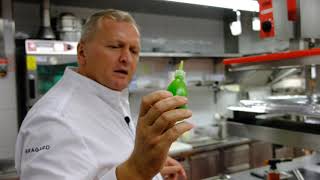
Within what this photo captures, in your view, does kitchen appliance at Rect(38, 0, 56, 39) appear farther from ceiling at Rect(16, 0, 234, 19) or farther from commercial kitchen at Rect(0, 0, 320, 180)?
ceiling at Rect(16, 0, 234, 19)

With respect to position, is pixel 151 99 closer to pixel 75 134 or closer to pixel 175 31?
pixel 75 134

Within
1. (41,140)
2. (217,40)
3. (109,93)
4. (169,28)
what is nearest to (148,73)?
(169,28)

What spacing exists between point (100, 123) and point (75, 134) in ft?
0.79

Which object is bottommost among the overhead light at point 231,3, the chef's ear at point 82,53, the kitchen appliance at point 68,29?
the chef's ear at point 82,53

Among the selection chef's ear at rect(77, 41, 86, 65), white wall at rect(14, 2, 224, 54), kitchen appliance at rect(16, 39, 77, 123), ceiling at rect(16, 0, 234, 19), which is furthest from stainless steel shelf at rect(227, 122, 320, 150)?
white wall at rect(14, 2, 224, 54)

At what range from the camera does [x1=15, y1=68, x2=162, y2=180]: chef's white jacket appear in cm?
98

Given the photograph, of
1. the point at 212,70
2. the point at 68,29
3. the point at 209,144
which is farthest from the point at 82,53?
the point at 212,70

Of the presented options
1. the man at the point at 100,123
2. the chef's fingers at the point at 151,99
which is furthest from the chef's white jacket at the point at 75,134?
the chef's fingers at the point at 151,99

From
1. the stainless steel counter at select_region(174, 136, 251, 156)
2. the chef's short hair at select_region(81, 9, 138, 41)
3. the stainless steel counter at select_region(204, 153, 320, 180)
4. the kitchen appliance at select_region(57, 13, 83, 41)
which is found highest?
the kitchen appliance at select_region(57, 13, 83, 41)

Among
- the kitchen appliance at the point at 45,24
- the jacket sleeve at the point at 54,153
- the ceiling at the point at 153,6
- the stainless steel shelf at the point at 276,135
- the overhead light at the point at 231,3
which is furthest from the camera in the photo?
the ceiling at the point at 153,6

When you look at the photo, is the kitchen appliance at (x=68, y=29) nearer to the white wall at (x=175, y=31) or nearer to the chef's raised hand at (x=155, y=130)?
the white wall at (x=175, y=31)

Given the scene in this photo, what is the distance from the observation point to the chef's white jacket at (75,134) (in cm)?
98

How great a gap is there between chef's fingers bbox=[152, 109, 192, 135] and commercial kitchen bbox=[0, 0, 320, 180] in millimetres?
389

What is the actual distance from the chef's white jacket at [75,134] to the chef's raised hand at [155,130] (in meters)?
0.11
